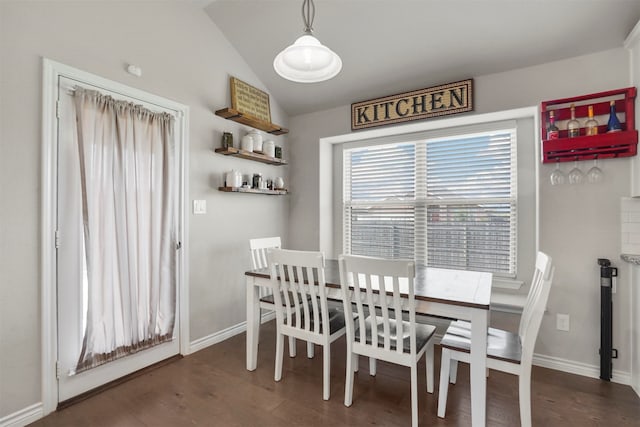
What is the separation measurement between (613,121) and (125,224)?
11.3 ft

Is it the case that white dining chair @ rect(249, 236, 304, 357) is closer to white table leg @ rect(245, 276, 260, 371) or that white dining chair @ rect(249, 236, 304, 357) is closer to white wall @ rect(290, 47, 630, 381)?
white table leg @ rect(245, 276, 260, 371)

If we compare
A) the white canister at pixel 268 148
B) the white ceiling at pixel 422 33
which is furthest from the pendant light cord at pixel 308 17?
the white canister at pixel 268 148

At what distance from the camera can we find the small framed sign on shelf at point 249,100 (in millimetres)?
3064

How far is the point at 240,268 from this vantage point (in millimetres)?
3207

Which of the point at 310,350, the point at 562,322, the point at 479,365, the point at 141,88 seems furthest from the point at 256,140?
the point at 562,322

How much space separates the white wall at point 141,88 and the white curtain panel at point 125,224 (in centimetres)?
23

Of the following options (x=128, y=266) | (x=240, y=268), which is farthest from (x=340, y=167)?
(x=128, y=266)

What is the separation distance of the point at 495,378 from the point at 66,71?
141 inches

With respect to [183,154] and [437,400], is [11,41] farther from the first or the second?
[437,400]

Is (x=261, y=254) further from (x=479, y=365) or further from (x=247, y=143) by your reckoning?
(x=479, y=365)

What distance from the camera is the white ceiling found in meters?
2.15

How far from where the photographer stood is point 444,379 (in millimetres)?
1814

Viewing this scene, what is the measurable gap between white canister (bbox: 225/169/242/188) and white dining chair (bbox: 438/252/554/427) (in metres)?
2.13

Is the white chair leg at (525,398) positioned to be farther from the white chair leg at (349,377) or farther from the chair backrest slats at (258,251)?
the chair backrest slats at (258,251)
